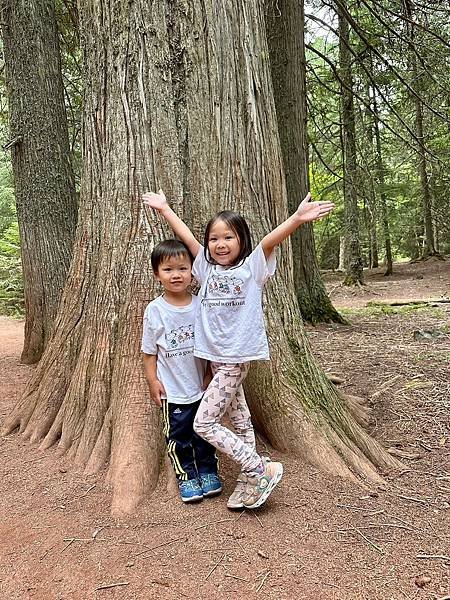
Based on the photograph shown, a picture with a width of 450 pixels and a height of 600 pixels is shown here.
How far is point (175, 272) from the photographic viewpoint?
3033 millimetres

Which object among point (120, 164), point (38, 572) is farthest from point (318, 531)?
point (120, 164)

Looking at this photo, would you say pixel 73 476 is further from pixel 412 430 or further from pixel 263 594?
pixel 412 430

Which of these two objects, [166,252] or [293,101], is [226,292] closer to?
[166,252]

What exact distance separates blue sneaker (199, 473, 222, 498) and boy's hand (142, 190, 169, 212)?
4.94 feet

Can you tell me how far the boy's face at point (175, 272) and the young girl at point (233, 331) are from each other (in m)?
0.16

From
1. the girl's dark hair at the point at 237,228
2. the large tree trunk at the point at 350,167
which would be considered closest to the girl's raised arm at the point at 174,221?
the girl's dark hair at the point at 237,228

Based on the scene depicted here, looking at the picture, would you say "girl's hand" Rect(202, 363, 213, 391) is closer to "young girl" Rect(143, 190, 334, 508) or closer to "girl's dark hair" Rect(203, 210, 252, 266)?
"young girl" Rect(143, 190, 334, 508)

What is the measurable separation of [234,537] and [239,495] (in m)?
0.25

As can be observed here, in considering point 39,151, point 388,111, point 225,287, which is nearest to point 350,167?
point 388,111

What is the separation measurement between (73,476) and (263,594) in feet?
4.79

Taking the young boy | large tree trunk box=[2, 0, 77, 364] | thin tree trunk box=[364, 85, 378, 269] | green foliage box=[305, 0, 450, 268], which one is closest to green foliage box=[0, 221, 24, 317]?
large tree trunk box=[2, 0, 77, 364]

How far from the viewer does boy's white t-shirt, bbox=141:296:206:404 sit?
119 inches

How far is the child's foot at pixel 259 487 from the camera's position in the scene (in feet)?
9.14

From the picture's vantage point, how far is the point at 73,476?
10.8 ft
